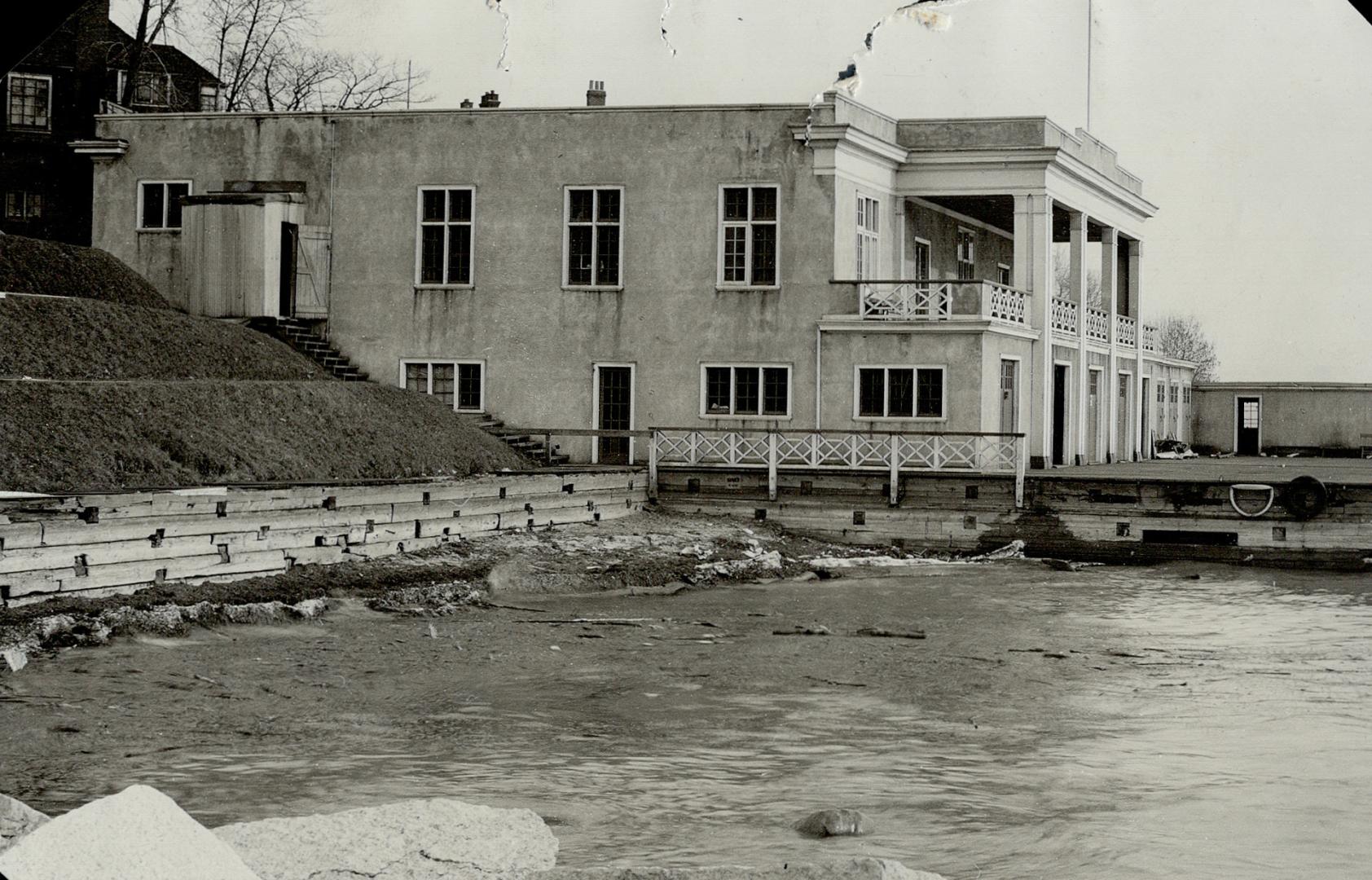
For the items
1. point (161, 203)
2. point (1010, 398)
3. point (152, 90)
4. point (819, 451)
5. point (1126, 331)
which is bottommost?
point (819, 451)

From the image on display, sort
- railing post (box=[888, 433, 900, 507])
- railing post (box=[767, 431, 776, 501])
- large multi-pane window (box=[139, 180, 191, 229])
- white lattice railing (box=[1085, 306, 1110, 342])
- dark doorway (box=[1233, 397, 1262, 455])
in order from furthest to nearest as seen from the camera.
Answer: dark doorway (box=[1233, 397, 1262, 455]) → white lattice railing (box=[1085, 306, 1110, 342]) → large multi-pane window (box=[139, 180, 191, 229]) → railing post (box=[767, 431, 776, 501]) → railing post (box=[888, 433, 900, 507])

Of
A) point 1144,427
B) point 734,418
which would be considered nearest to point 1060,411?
point 1144,427

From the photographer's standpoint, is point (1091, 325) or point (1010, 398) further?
point (1091, 325)

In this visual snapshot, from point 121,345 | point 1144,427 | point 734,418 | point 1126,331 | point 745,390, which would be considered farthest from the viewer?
point 1144,427

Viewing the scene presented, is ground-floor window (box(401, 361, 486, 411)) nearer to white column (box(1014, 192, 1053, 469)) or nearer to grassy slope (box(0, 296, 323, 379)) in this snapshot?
grassy slope (box(0, 296, 323, 379))

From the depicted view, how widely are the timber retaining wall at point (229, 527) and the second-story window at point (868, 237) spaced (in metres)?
10.6

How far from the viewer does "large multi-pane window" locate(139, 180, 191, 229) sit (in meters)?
33.3

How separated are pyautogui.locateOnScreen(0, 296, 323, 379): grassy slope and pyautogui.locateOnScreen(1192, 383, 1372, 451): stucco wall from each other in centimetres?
3612

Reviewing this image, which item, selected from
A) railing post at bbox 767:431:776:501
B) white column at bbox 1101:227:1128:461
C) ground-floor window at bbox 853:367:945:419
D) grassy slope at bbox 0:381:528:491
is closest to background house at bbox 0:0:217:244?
grassy slope at bbox 0:381:528:491

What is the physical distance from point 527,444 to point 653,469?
341 centimetres

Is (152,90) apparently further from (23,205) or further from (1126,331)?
(1126,331)

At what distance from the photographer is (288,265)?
32062 mm

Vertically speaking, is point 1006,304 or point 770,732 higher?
point 1006,304

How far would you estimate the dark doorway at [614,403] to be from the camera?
3128cm
